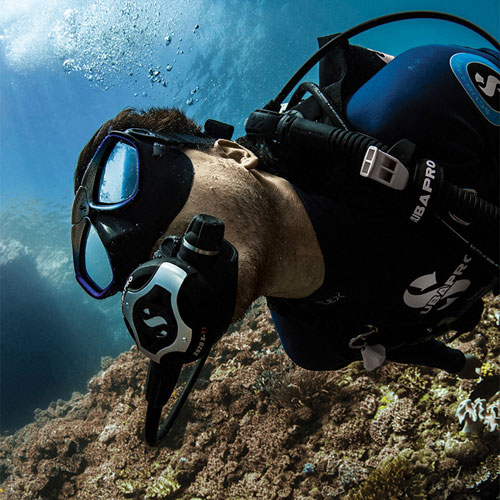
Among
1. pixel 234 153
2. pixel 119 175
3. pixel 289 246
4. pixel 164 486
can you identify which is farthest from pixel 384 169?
pixel 164 486

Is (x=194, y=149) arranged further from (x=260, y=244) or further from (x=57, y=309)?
(x=57, y=309)

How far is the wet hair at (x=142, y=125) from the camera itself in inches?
68.6

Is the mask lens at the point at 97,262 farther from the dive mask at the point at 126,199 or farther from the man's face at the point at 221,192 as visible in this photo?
the man's face at the point at 221,192

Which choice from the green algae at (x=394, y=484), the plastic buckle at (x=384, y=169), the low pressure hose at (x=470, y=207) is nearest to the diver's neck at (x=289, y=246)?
the plastic buckle at (x=384, y=169)

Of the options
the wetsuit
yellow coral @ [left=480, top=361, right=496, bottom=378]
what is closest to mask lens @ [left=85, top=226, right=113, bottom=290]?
the wetsuit

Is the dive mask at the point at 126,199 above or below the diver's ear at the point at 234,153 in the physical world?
below

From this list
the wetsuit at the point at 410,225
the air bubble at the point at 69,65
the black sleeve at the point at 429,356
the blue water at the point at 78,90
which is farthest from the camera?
the air bubble at the point at 69,65

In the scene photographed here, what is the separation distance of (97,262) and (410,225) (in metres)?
1.55

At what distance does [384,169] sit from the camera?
1203mm

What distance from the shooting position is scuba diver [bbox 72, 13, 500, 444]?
1127 mm

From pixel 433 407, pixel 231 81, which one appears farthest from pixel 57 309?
pixel 433 407

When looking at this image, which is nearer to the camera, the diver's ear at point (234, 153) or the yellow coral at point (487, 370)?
the diver's ear at point (234, 153)

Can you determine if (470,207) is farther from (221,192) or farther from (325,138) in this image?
(221,192)

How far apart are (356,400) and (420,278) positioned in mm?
3547
